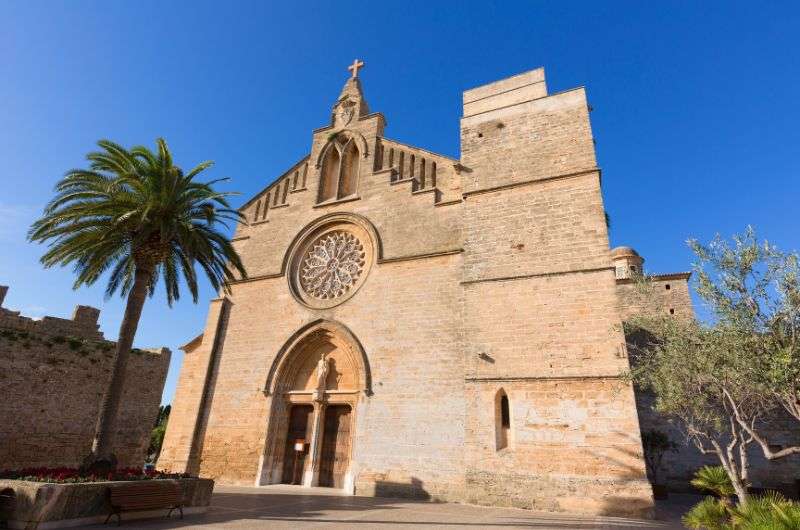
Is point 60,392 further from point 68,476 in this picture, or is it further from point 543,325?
point 543,325

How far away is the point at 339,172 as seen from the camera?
53.7ft

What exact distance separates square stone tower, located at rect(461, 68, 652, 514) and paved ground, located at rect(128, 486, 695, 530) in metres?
0.84

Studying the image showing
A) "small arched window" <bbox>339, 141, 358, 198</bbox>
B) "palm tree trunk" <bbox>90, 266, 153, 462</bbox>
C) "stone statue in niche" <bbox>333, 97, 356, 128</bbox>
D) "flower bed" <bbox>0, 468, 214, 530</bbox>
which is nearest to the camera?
"flower bed" <bbox>0, 468, 214, 530</bbox>

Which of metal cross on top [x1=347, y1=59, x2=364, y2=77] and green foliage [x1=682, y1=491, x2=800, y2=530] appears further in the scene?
metal cross on top [x1=347, y1=59, x2=364, y2=77]

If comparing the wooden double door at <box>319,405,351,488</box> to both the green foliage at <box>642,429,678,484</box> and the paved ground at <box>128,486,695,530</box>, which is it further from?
the green foliage at <box>642,429,678,484</box>

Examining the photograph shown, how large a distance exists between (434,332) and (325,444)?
186 inches

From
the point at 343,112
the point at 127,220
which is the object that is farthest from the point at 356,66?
the point at 127,220

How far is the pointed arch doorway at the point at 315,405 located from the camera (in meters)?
12.7

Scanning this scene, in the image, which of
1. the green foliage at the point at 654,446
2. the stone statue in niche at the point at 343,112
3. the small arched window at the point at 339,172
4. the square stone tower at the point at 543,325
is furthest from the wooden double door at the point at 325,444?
the stone statue in niche at the point at 343,112

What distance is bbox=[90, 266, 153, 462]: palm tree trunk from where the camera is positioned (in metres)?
Result: 8.65

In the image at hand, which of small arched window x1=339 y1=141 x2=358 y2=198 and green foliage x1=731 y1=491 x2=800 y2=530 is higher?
small arched window x1=339 y1=141 x2=358 y2=198

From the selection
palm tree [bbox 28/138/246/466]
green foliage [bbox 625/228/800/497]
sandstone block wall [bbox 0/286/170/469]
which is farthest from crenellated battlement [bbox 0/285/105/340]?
green foliage [bbox 625/228/800/497]

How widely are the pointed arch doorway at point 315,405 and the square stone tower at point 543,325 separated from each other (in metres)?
3.78

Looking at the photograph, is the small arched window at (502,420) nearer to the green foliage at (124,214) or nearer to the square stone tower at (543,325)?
the square stone tower at (543,325)
